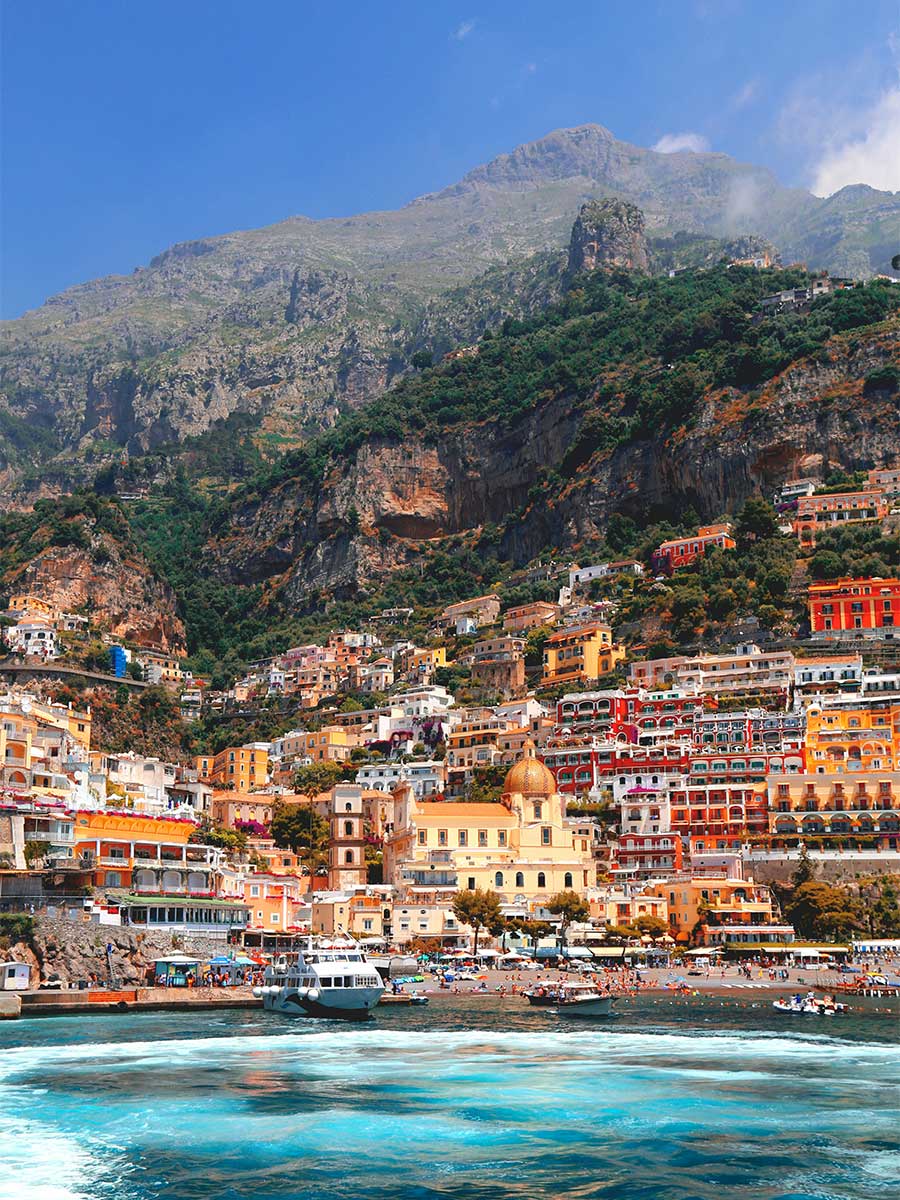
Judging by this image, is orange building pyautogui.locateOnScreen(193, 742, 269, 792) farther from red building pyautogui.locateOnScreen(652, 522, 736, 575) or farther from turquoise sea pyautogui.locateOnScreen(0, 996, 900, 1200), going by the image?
turquoise sea pyautogui.locateOnScreen(0, 996, 900, 1200)

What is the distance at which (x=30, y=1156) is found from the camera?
34.3 metres

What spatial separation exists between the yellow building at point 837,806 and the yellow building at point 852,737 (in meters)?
2.46

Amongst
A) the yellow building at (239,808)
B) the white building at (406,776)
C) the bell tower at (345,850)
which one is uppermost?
the white building at (406,776)

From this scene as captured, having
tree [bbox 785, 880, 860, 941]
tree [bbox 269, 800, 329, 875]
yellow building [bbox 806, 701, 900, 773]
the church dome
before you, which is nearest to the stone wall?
tree [bbox 269, 800, 329, 875]

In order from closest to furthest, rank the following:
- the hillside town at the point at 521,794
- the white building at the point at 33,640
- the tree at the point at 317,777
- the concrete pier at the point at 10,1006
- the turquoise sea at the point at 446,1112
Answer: the turquoise sea at the point at 446,1112
the concrete pier at the point at 10,1006
the hillside town at the point at 521,794
the tree at the point at 317,777
the white building at the point at 33,640

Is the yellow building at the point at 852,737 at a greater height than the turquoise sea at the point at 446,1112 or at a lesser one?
greater

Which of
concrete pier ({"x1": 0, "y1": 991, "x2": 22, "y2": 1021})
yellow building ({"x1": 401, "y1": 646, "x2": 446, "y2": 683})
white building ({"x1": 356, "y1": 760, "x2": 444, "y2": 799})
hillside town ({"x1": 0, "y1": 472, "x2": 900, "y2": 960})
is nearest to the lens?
concrete pier ({"x1": 0, "y1": 991, "x2": 22, "y2": 1021})

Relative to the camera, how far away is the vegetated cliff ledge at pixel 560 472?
154 m

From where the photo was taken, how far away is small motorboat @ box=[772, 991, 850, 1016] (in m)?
63.5

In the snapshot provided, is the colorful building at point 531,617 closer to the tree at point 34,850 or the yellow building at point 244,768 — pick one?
the yellow building at point 244,768

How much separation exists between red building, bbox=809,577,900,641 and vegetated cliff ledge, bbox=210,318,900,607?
29.9 meters

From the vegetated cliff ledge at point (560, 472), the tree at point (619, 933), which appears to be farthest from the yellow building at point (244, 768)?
the vegetated cliff ledge at point (560, 472)

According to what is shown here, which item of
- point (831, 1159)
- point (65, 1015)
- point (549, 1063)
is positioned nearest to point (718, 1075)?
point (549, 1063)

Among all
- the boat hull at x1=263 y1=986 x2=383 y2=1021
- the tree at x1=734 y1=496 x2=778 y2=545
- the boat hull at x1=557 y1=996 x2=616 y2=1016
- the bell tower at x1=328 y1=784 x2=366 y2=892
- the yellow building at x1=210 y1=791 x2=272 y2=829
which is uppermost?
the tree at x1=734 y1=496 x2=778 y2=545
